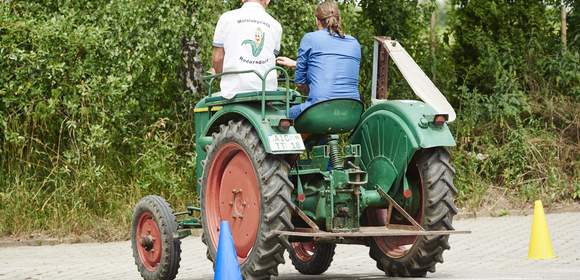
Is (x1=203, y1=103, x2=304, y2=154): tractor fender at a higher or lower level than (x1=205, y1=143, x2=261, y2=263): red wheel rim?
higher

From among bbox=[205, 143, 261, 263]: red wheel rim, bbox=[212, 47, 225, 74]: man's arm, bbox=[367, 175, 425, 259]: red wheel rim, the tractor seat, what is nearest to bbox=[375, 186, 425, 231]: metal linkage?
bbox=[367, 175, 425, 259]: red wheel rim

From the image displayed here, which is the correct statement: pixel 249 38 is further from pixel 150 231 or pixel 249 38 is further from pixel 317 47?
pixel 150 231

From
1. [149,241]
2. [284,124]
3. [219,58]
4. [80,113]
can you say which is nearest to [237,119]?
[219,58]

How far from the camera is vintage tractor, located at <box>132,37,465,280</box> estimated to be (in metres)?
9.34

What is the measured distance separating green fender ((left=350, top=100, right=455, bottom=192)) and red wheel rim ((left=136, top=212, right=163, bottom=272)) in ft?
5.73

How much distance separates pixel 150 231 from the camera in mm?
10477

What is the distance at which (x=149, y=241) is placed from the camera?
10.4 m

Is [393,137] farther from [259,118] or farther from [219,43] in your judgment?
[219,43]

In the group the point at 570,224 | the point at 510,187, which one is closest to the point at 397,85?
the point at 510,187

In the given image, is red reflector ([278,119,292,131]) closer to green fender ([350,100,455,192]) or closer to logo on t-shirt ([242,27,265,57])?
logo on t-shirt ([242,27,265,57])

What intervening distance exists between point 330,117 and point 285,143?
0.56 metres

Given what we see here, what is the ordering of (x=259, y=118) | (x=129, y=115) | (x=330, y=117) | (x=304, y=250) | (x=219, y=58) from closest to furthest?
(x=259, y=118) < (x=330, y=117) < (x=219, y=58) < (x=304, y=250) < (x=129, y=115)

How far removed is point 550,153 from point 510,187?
0.73 m

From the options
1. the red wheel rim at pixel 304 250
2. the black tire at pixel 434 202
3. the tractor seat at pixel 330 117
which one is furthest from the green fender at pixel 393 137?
the red wheel rim at pixel 304 250
